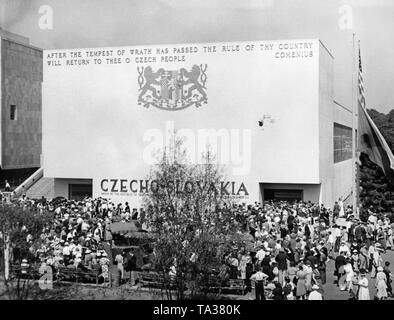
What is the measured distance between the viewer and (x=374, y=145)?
71.8 feet

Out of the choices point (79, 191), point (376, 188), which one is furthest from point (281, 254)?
point (376, 188)

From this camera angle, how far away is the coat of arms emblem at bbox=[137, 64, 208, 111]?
3814 centimetres

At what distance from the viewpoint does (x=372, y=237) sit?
23281 mm

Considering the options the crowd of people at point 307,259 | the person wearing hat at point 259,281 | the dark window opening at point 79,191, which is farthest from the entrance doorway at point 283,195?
the person wearing hat at point 259,281

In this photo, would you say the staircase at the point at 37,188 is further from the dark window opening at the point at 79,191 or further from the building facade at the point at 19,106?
the building facade at the point at 19,106

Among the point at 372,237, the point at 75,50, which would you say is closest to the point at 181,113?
the point at 75,50

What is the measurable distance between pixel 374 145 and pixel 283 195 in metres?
16.4

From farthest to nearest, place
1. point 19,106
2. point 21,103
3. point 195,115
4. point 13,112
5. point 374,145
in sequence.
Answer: point 21,103
point 19,106
point 13,112
point 195,115
point 374,145

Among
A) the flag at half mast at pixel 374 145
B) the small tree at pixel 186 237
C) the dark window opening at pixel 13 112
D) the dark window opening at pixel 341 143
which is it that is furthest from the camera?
the dark window opening at pixel 13 112

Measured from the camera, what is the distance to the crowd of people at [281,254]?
1672 centimetres

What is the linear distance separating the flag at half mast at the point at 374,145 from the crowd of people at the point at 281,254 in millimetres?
2566

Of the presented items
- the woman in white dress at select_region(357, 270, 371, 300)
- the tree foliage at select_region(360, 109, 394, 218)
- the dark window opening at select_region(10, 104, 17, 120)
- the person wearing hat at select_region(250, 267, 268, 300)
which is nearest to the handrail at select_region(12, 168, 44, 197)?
the dark window opening at select_region(10, 104, 17, 120)

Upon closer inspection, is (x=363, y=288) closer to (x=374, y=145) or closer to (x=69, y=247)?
(x=374, y=145)
